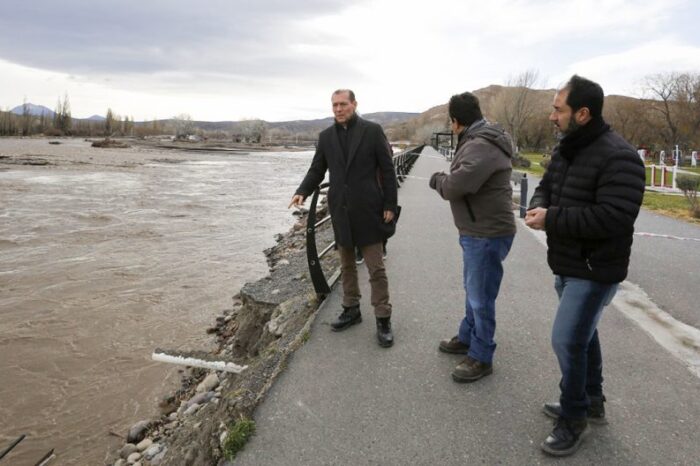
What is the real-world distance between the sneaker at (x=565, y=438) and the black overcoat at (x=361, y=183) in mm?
1954

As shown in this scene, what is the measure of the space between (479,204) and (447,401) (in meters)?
1.38

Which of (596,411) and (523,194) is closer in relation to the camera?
(596,411)

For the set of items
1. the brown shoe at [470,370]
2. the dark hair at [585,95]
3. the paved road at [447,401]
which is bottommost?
the paved road at [447,401]

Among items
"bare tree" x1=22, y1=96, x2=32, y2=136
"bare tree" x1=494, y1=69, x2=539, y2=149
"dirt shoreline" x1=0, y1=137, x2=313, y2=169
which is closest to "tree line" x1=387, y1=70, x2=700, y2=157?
"bare tree" x1=494, y1=69, x2=539, y2=149

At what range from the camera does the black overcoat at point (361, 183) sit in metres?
4.06

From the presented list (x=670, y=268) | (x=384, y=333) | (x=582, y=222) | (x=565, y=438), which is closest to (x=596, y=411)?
(x=565, y=438)

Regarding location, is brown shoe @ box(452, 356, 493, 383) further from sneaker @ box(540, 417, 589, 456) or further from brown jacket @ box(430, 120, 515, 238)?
brown jacket @ box(430, 120, 515, 238)

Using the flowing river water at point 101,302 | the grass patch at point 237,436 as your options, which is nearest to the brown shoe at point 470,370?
the grass patch at point 237,436

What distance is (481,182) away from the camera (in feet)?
10.6

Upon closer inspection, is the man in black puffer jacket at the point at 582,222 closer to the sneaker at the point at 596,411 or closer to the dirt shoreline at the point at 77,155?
the sneaker at the point at 596,411

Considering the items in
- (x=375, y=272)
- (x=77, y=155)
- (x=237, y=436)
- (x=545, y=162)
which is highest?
(x=77, y=155)

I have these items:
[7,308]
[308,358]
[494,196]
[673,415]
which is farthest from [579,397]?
[7,308]

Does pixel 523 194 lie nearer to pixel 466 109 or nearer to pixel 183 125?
pixel 466 109

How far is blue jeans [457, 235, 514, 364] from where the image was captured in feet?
11.2
